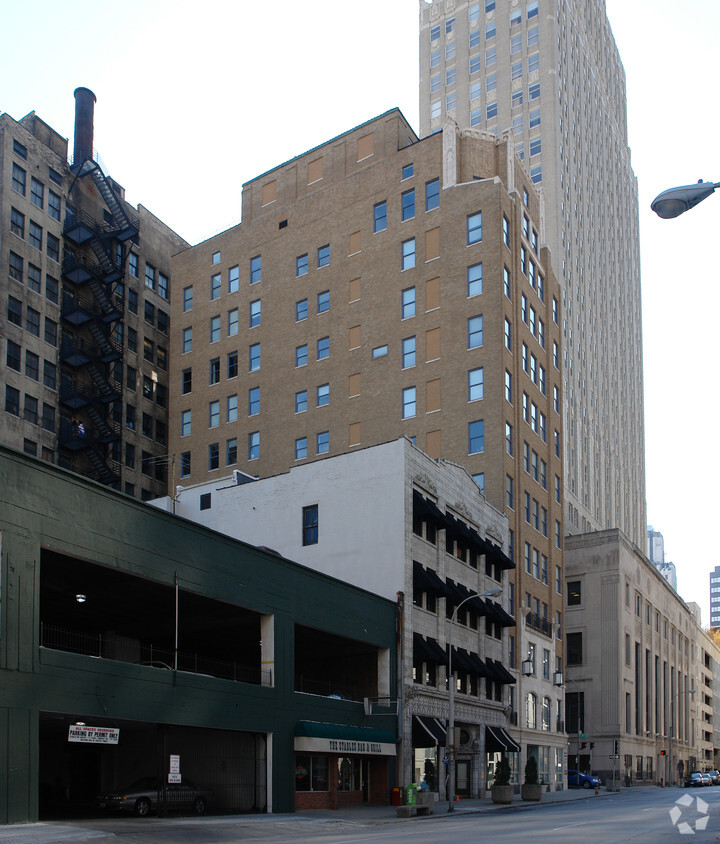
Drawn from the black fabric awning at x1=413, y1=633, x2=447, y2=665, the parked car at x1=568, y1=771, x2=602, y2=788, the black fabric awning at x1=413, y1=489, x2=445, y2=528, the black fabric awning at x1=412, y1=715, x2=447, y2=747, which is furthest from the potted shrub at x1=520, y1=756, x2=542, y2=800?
the parked car at x1=568, y1=771, x2=602, y2=788

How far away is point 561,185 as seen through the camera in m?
116

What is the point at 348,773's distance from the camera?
43.7 m

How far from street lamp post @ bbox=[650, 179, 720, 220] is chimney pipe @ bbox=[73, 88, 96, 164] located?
72.4 m

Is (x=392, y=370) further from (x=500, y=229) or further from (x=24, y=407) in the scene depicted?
(x=24, y=407)

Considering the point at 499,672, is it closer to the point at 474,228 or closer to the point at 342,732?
the point at 342,732

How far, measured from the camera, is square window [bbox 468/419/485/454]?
210ft

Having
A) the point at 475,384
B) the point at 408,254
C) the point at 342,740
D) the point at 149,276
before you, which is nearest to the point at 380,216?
the point at 408,254

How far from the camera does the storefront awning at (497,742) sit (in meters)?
56.1

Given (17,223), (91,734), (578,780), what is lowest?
(578,780)

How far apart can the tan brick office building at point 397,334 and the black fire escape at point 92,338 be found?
7058mm

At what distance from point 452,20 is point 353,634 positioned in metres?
114

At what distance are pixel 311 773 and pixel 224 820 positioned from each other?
9035 mm

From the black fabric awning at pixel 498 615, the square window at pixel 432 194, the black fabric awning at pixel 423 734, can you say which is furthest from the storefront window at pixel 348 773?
the square window at pixel 432 194

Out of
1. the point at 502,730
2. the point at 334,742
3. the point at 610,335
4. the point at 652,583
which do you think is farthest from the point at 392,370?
the point at 610,335
